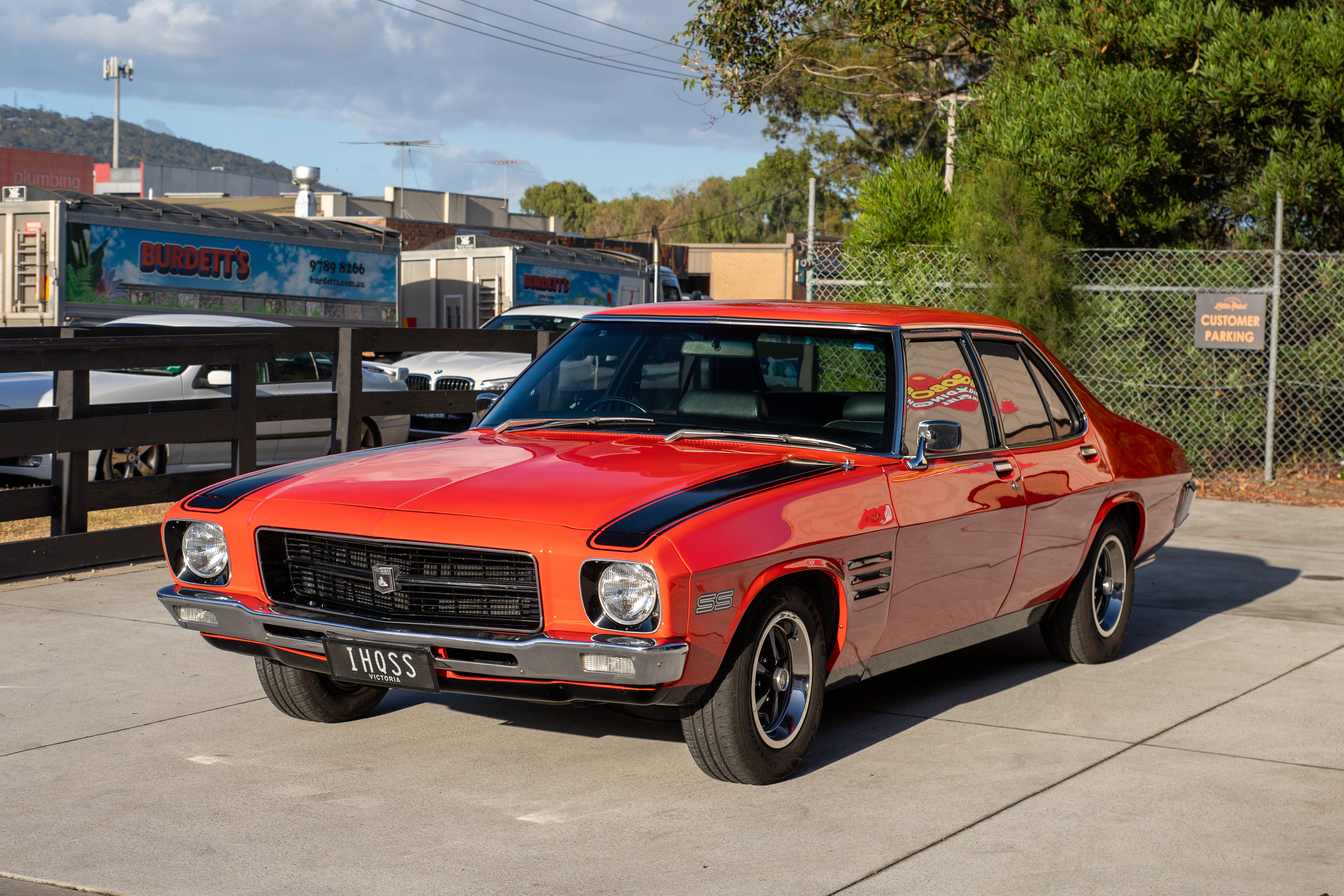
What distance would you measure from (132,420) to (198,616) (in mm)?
4198

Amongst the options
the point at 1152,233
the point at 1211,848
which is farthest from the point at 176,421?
the point at 1152,233

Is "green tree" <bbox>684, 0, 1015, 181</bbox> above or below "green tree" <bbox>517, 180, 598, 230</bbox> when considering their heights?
below

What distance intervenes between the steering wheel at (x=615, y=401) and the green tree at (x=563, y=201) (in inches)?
5254

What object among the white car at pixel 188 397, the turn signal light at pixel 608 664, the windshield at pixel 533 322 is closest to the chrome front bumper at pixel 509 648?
the turn signal light at pixel 608 664

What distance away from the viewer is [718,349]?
19.1ft

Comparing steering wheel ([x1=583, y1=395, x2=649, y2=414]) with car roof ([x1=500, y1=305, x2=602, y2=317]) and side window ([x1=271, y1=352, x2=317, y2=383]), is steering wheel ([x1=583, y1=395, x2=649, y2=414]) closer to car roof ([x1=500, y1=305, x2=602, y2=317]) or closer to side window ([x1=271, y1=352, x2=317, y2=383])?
side window ([x1=271, y1=352, x2=317, y2=383])

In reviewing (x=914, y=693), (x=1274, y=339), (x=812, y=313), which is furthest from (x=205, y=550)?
(x=1274, y=339)

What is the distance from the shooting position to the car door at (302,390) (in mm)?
12562

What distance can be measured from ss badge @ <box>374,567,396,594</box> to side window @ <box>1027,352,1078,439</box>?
3.25m

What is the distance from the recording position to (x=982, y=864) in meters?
4.11

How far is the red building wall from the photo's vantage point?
63.2m

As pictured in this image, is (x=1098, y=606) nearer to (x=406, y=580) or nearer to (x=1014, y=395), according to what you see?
(x=1014, y=395)

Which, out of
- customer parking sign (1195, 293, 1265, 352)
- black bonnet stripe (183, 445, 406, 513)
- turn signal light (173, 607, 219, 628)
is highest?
customer parking sign (1195, 293, 1265, 352)

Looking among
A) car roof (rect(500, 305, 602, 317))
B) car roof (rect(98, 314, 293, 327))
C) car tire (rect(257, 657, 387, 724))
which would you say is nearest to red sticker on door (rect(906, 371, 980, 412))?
car tire (rect(257, 657, 387, 724))
